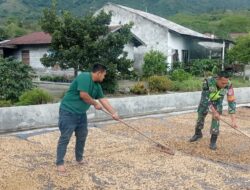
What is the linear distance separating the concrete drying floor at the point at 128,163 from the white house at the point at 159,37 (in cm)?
1666

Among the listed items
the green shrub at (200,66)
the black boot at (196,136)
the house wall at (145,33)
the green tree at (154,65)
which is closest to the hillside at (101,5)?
the house wall at (145,33)

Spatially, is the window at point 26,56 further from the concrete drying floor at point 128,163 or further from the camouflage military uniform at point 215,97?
the camouflage military uniform at point 215,97

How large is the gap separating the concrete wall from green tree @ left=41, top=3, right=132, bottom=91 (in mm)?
3138

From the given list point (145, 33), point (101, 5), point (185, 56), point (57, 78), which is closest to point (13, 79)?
point (57, 78)

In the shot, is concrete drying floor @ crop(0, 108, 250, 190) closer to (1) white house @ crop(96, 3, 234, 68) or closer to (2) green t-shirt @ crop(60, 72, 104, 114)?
(2) green t-shirt @ crop(60, 72, 104, 114)

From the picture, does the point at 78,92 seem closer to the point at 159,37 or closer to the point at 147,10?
the point at 159,37

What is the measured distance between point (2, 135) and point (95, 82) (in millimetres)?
3431

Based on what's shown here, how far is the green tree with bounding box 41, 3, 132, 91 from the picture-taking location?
1457cm

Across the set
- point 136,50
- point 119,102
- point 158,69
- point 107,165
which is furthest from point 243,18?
point 107,165

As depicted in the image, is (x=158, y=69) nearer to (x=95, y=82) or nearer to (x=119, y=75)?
(x=119, y=75)

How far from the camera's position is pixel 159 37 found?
25.6 metres

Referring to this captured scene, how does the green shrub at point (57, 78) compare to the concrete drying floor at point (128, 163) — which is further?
the green shrub at point (57, 78)

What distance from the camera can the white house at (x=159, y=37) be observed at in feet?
83.2

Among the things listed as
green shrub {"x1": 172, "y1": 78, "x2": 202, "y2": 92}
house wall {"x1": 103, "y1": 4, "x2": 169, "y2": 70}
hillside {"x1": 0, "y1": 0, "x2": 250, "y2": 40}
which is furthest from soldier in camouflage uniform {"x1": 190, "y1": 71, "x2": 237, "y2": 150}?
hillside {"x1": 0, "y1": 0, "x2": 250, "y2": 40}
